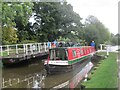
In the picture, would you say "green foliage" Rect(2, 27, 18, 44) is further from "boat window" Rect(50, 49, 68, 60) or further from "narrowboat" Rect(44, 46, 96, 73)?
"narrowboat" Rect(44, 46, 96, 73)

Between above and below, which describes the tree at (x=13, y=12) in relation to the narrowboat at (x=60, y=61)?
above

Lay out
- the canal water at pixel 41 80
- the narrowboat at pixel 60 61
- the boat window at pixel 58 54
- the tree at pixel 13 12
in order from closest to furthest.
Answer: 1. the canal water at pixel 41 80
2. the narrowboat at pixel 60 61
3. the boat window at pixel 58 54
4. the tree at pixel 13 12

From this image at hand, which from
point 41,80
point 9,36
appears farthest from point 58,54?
point 9,36

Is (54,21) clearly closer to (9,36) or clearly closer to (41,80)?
(9,36)

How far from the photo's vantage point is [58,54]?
2127cm

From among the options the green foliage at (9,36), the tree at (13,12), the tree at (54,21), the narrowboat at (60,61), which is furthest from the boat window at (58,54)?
the tree at (54,21)

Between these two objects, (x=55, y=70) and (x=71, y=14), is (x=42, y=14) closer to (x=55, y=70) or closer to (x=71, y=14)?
(x=71, y=14)

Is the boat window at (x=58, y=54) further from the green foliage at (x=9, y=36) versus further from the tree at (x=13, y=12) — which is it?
the green foliage at (x=9, y=36)

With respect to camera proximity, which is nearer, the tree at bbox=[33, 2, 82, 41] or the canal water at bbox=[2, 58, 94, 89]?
the canal water at bbox=[2, 58, 94, 89]

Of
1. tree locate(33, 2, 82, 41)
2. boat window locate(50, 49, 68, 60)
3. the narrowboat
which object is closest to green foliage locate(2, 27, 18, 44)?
tree locate(33, 2, 82, 41)

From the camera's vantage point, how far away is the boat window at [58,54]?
2108 cm

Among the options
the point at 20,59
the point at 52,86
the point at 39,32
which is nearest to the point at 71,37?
the point at 39,32

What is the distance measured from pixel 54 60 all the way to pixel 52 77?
2.44 metres

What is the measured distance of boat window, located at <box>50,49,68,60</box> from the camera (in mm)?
21078
